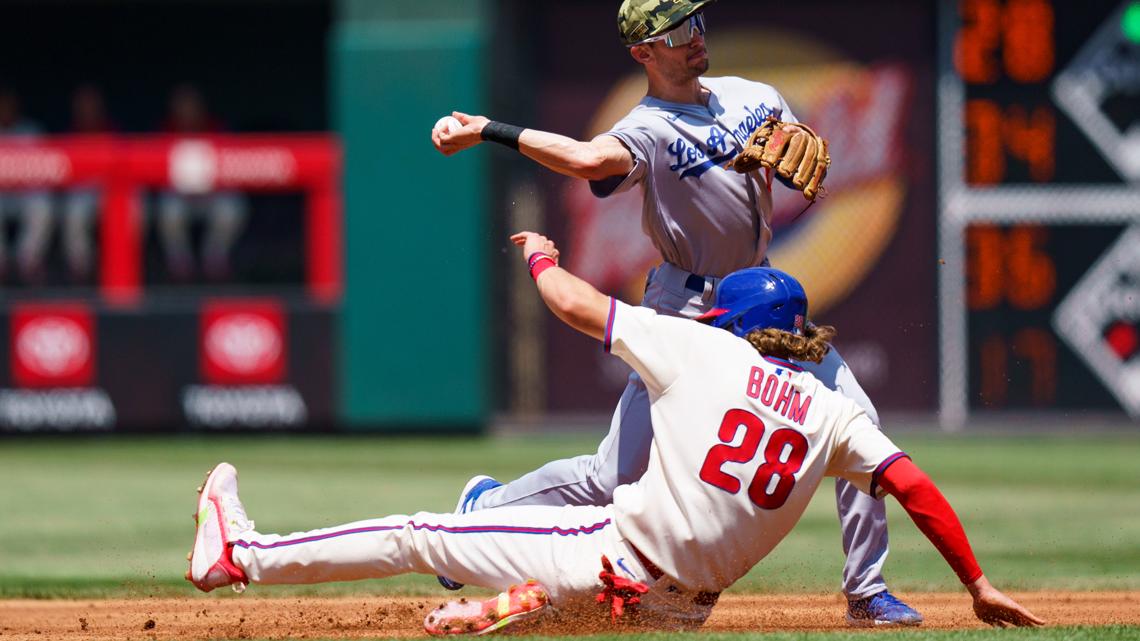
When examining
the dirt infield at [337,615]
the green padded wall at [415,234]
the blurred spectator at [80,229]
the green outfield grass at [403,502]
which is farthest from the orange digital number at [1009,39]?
the dirt infield at [337,615]

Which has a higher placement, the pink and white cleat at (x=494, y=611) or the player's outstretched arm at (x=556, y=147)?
the player's outstretched arm at (x=556, y=147)

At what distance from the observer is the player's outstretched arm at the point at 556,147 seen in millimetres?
4922

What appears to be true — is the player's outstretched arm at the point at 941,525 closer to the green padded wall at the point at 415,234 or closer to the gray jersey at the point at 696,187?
the gray jersey at the point at 696,187

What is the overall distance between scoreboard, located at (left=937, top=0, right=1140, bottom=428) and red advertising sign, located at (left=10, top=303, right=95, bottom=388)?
6313 mm

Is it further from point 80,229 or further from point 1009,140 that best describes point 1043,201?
point 80,229

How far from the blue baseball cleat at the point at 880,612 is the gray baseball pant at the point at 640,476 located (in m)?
0.02

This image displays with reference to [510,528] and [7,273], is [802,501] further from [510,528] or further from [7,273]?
[7,273]

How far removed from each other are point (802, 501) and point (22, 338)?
9539 millimetres

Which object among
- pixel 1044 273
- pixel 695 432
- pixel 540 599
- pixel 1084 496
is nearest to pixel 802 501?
pixel 695 432

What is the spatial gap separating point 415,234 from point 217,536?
26.6 ft

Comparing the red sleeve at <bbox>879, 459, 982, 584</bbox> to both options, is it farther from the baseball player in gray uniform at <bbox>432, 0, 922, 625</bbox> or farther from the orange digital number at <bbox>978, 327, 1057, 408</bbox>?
the orange digital number at <bbox>978, 327, 1057, 408</bbox>

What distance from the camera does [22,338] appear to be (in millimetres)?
12875

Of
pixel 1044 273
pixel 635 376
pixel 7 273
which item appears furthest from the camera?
pixel 7 273

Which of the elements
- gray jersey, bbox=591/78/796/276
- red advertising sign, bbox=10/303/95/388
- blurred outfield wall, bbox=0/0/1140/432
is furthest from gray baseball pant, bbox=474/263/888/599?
red advertising sign, bbox=10/303/95/388
